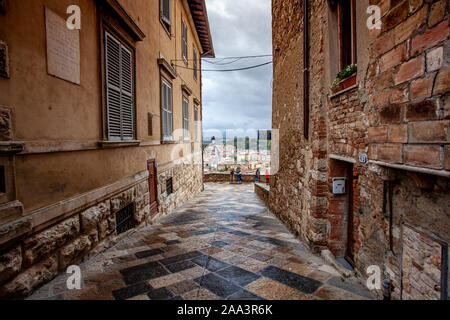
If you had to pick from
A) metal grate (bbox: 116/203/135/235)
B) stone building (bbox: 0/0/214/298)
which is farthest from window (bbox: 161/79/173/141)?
metal grate (bbox: 116/203/135/235)

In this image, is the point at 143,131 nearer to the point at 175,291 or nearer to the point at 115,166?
the point at 115,166

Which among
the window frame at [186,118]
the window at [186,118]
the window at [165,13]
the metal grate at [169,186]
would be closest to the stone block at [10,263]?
the metal grate at [169,186]

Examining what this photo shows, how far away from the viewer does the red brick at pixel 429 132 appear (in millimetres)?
1525

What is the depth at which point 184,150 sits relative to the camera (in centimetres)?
1014

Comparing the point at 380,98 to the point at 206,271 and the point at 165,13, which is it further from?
the point at 165,13

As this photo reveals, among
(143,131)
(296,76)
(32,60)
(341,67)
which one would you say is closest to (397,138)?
(341,67)

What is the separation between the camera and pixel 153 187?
6.39 metres

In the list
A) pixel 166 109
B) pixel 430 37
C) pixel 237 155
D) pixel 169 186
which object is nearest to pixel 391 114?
pixel 430 37

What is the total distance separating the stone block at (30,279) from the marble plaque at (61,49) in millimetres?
2061

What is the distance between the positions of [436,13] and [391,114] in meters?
0.69

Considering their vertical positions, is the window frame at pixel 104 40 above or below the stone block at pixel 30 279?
above

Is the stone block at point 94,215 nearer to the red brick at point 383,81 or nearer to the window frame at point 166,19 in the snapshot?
the red brick at point 383,81

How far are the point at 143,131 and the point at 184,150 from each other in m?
4.44
